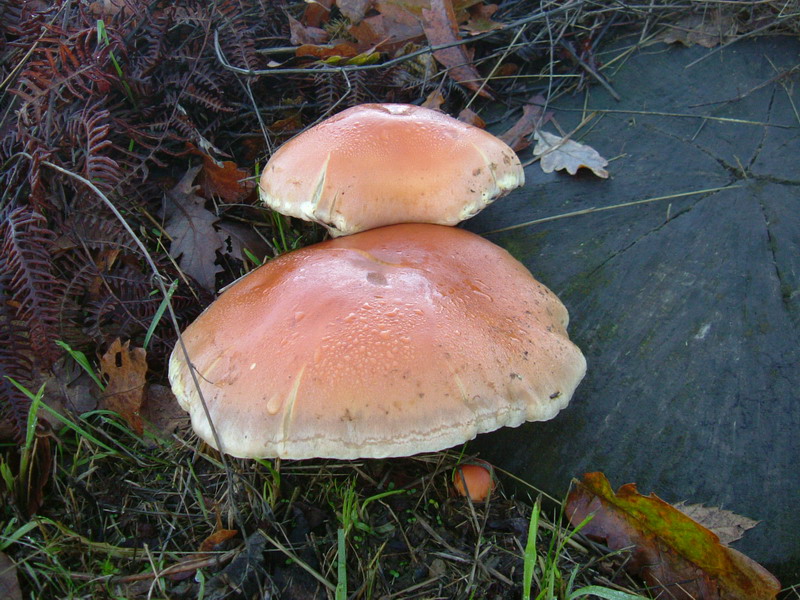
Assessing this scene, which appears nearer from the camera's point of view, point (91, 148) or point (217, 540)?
point (217, 540)

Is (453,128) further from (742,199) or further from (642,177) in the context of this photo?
(742,199)

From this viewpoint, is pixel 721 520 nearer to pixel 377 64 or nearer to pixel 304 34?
pixel 377 64

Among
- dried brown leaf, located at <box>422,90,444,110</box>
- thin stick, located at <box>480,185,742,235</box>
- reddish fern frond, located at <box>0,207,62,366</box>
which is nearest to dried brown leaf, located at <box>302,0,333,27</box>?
dried brown leaf, located at <box>422,90,444,110</box>

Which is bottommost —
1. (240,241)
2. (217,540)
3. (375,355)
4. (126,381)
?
(217,540)

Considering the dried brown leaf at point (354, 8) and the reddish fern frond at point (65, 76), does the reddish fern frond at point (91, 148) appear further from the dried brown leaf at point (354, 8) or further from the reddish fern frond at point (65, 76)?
the dried brown leaf at point (354, 8)

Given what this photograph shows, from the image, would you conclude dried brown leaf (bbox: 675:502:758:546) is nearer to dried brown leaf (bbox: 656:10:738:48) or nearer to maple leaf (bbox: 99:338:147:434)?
maple leaf (bbox: 99:338:147:434)

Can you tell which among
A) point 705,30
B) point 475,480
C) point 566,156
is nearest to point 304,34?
point 566,156

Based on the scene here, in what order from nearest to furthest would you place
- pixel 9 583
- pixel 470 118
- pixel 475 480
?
pixel 9 583 < pixel 475 480 < pixel 470 118

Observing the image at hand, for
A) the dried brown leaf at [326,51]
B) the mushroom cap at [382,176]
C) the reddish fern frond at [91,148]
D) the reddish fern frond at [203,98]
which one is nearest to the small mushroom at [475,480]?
the mushroom cap at [382,176]
